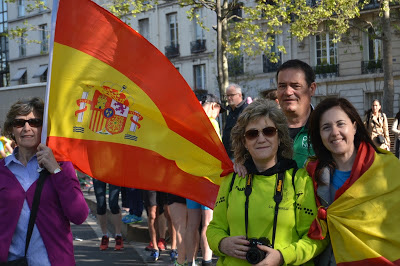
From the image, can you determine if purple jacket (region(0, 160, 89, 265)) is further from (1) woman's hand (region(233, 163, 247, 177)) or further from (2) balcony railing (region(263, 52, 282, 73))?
(2) balcony railing (region(263, 52, 282, 73))

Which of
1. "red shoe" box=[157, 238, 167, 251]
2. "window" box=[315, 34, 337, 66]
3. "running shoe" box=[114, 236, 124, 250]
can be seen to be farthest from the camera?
"window" box=[315, 34, 337, 66]

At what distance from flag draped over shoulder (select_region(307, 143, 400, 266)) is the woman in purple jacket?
157 centimetres

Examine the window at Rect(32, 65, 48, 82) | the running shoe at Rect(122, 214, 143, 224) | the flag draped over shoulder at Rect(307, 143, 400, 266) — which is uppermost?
the window at Rect(32, 65, 48, 82)

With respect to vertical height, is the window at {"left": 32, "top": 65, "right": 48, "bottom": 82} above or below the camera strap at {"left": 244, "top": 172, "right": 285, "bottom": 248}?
above

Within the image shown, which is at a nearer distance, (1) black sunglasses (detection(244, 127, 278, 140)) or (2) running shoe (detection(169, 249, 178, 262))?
(1) black sunglasses (detection(244, 127, 278, 140))

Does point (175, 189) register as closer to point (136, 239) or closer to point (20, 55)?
point (136, 239)

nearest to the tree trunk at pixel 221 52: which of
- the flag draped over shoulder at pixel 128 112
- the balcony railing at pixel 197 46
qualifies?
the flag draped over shoulder at pixel 128 112

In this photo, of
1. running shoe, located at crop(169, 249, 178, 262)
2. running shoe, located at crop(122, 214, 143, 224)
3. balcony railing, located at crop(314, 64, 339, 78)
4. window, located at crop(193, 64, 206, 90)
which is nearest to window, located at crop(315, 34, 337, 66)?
balcony railing, located at crop(314, 64, 339, 78)

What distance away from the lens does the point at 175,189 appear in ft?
16.0

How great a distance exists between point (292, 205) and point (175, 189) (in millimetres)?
1510

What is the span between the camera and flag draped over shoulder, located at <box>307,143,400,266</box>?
337 cm

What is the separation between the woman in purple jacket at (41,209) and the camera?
4.00 metres

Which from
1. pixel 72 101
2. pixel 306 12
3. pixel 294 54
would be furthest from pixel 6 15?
pixel 72 101

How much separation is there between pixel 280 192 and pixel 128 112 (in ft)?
Answer: 5.69
